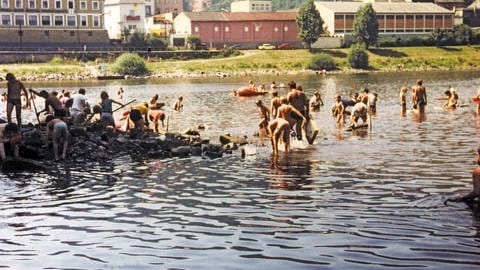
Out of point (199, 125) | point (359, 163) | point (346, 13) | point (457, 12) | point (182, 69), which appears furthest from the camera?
point (457, 12)

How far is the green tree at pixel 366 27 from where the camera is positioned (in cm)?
12050

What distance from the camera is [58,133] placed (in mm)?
23938

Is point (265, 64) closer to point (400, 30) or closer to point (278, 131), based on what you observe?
point (400, 30)

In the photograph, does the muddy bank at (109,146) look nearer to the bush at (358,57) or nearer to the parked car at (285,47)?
the bush at (358,57)

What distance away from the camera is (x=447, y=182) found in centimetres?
1977

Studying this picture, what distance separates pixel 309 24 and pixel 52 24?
42.6m

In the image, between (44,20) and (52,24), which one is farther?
(52,24)

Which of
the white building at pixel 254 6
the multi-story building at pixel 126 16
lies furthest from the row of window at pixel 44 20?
the white building at pixel 254 6

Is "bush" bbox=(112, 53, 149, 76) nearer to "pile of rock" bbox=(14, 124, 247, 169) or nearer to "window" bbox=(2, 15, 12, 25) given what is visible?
"window" bbox=(2, 15, 12, 25)

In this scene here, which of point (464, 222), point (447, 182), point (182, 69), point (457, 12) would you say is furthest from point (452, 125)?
point (457, 12)

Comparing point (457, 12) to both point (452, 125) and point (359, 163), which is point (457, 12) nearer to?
point (452, 125)

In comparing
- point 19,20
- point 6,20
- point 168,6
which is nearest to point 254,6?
point 168,6

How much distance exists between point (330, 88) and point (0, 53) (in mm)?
57466

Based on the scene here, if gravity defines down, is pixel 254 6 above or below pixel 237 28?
above
